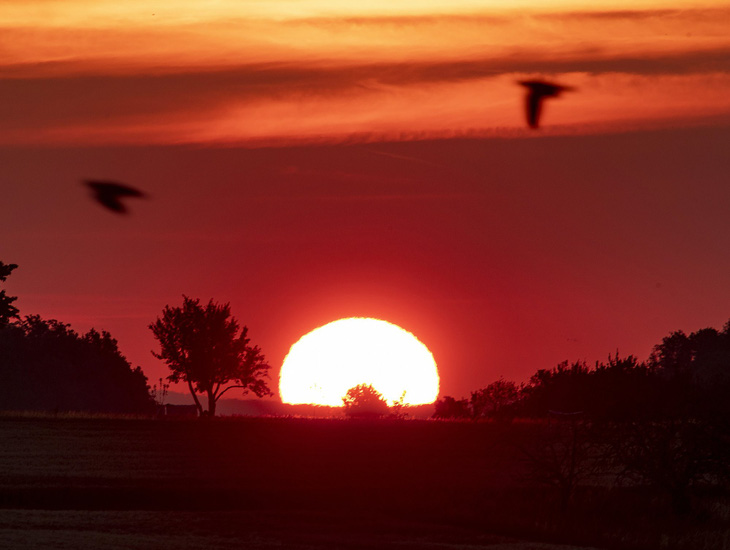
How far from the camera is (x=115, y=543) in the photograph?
33.1 m

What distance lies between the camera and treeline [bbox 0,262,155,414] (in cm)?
14338

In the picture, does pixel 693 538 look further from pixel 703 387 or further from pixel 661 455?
pixel 703 387

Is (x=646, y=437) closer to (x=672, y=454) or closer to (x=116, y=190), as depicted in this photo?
(x=672, y=454)

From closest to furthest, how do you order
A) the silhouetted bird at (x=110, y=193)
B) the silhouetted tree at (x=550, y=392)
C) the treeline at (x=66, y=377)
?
the silhouetted bird at (x=110, y=193) < the silhouetted tree at (x=550, y=392) < the treeline at (x=66, y=377)

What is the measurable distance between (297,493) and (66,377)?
Answer: 100854 mm

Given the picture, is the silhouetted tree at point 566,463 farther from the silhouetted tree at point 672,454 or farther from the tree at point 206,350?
the tree at point 206,350

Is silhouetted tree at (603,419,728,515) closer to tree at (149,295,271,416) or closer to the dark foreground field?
the dark foreground field

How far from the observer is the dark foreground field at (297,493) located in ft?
125

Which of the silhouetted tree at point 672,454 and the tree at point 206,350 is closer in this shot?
the silhouetted tree at point 672,454

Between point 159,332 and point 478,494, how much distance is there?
73708 millimetres

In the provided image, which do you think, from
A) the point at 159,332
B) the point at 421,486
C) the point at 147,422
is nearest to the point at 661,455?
the point at 421,486

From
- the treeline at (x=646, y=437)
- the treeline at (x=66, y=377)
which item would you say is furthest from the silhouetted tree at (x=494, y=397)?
the treeline at (x=646, y=437)

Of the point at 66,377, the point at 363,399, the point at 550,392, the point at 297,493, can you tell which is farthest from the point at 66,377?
the point at 297,493

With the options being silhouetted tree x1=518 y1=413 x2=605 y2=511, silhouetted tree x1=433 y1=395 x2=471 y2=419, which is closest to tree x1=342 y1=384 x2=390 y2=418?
silhouetted tree x1=433 y1=395 x2=471 y2=419
